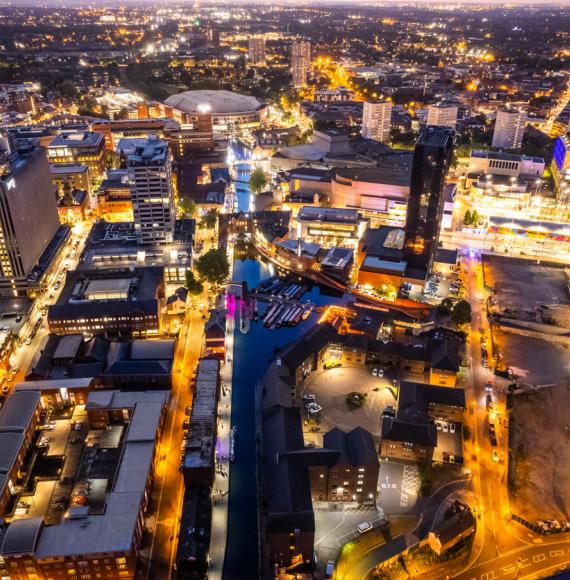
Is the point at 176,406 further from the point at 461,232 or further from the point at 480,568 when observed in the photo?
the point at 461,232

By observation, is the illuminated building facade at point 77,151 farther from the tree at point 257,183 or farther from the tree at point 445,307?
the tree at point 445,307

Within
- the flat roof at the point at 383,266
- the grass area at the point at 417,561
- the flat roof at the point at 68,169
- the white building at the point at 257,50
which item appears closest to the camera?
the grass area at the point at 417,561

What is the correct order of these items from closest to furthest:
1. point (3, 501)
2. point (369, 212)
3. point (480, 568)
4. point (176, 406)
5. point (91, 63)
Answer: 1. point (480, 568)
2. point (3, 501)
3. point (176, 406)
4. point (369, 212)
5. point (91, 63)

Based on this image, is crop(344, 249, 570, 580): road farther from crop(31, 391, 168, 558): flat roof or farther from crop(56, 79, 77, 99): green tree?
crop(56, 79, 77, 99): green tree

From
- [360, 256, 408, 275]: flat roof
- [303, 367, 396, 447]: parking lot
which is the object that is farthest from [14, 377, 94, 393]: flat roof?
[360, 256, 408, 275]: flat roof

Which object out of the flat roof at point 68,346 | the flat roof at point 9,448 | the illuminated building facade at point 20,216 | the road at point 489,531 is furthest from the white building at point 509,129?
the flat roof at point 9,448

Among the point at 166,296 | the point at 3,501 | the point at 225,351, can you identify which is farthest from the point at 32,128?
the point at 3,501
